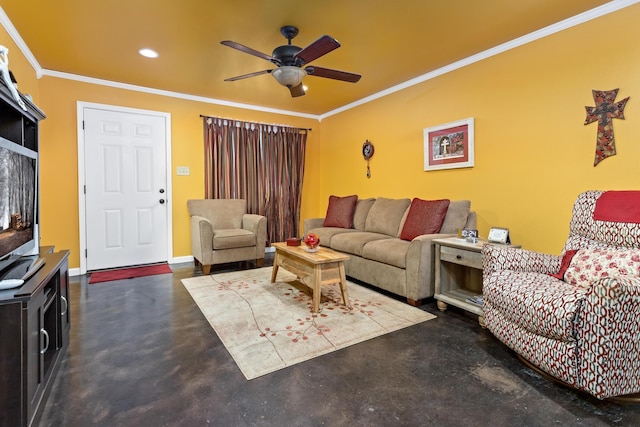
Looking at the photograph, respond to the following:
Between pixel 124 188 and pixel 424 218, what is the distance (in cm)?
374

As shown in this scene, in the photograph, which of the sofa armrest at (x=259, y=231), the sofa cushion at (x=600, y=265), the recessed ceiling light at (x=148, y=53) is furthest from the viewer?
the sofa armrest at (x=259, y=231)

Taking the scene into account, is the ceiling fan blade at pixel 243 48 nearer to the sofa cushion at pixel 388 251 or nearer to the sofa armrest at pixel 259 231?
the sofa cushion at pixel 388 251

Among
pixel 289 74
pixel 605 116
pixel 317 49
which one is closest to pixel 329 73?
pixel 289 74

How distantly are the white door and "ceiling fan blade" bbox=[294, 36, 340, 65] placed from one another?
2.74 metres

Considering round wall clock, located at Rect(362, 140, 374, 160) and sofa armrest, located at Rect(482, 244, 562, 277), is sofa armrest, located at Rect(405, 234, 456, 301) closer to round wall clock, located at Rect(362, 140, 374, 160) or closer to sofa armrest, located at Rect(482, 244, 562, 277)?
sofa armrest, located at Rect(482, 244, 562, 277)

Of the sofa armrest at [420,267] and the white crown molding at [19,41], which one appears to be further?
the sofa armrest at [420,267]

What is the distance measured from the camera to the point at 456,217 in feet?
10.2

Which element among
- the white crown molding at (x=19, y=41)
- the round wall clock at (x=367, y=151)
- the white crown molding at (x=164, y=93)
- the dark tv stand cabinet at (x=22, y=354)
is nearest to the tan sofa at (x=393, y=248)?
the round wall clock at (x=367, y=151)

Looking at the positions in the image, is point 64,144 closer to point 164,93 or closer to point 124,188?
point 124,188

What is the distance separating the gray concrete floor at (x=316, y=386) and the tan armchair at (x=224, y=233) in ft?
4.92

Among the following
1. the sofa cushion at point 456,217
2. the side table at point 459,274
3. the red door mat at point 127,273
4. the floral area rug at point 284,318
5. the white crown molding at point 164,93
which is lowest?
the floral area rug at point 284,318

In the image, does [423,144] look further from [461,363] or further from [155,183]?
[155,183]

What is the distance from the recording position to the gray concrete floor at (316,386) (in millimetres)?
1475

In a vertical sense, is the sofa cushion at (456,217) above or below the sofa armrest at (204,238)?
above
